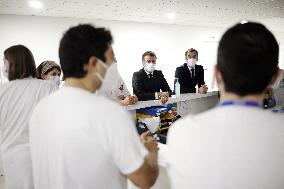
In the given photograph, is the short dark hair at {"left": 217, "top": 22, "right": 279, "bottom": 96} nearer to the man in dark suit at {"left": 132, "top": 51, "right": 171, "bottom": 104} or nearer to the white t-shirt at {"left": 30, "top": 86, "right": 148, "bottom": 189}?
the white t-shirt at {"left": 30, "top": 86, "right": 148, "bottom": 189}

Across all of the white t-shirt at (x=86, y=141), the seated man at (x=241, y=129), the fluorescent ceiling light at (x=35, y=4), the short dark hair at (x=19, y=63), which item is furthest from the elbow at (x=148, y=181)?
the fluorescent ceiling light at (x=35, y=4)

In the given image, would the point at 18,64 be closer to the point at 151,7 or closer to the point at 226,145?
A: the point at 226,145

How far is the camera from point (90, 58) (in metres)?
1.06

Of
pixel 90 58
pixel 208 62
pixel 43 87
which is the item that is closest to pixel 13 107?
pixel 43 87

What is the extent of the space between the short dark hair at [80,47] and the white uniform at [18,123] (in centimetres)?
87

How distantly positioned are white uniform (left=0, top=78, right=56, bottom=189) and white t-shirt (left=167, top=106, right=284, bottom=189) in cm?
135

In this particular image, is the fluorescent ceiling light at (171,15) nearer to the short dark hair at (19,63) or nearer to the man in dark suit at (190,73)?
the man in dark suit at (190,73)

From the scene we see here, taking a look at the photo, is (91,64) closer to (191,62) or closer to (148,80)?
(148,80)

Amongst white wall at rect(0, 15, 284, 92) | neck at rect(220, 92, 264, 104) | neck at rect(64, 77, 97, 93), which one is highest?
white wall at rect(0, 15, 284, 92)

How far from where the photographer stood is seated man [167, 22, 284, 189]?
2.54 feet

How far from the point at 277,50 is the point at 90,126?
26.0 inches

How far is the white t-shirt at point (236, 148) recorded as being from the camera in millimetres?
775

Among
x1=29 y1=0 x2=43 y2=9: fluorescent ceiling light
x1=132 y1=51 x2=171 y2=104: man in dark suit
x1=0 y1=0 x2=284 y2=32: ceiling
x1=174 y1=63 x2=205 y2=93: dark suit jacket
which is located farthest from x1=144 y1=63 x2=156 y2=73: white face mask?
x1=29 y1=0 x2=43 y2=9: fluorescent ceiling light

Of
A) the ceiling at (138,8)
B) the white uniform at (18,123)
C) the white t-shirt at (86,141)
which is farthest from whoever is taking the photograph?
the ceiling at (138,8)
